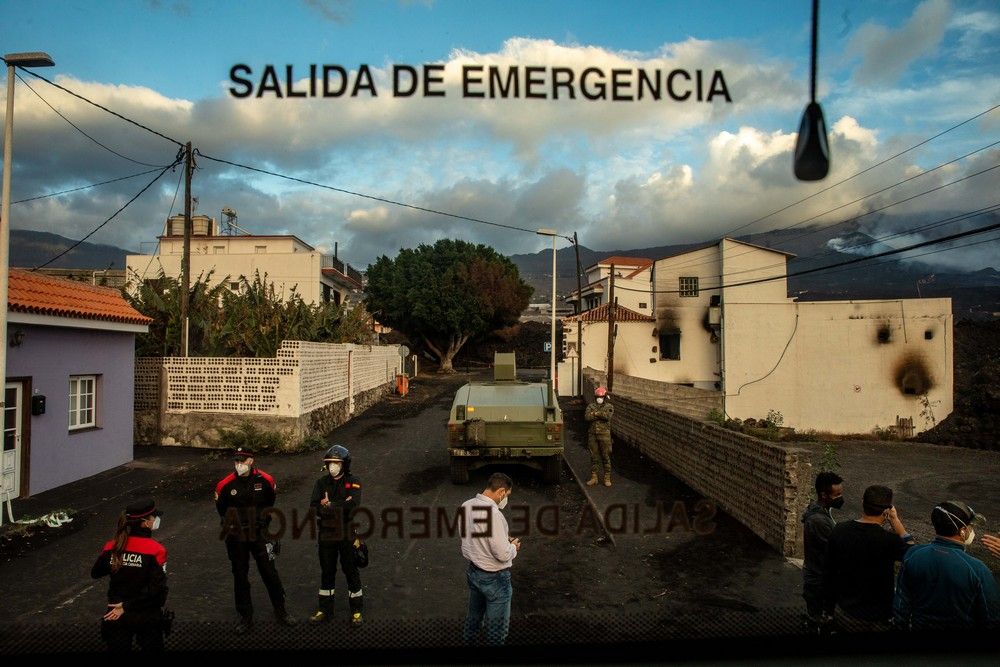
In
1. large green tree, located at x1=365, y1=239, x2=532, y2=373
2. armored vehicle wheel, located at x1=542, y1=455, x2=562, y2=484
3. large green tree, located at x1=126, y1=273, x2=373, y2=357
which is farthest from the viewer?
large green tree, located at x1=365, y1=239, x2=532, y2=373

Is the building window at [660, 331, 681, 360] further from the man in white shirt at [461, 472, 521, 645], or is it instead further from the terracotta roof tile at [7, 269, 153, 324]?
the man in white shirt at [461, 472, 521, 645]

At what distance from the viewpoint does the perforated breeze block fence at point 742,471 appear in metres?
7.52

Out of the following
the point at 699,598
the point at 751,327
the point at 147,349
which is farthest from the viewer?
the point at 751,327

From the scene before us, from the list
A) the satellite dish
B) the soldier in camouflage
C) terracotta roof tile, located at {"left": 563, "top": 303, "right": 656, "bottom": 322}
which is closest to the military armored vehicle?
the soldier in camouflage

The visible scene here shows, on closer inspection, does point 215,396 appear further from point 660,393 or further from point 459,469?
point 660,393

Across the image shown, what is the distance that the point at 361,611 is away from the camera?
5566 mm

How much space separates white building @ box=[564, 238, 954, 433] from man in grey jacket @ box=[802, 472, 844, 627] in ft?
87.7

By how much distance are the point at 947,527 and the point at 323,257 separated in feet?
117

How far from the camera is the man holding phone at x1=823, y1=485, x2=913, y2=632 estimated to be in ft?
13.1

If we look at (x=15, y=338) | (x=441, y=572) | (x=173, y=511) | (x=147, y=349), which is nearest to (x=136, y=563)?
(x=441, y=572)

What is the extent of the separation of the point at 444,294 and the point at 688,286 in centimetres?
1642

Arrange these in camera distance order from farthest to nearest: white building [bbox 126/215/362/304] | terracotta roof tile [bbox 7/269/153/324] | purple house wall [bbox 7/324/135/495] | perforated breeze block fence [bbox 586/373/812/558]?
white building [bbox 126/215/362/304] → purple house wall [bbox 7/324/135/495] → terracotta roof tile [bbox 7/269/153/324] → perforated breeze block fence [bbox 586/373/812/558]

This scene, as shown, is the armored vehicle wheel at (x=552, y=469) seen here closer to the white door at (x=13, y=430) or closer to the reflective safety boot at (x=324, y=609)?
the reflective safety boot at (x=324, y=609)

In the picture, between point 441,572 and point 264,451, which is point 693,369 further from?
point 441,572
